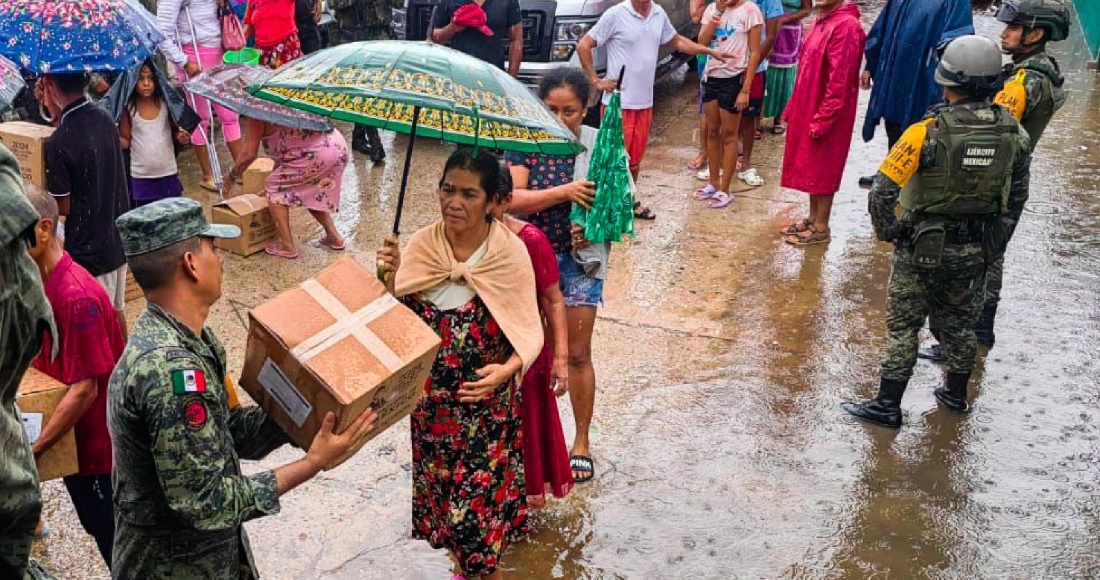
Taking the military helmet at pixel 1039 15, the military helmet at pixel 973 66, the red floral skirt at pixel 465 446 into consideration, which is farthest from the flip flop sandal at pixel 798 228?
the red floral skirt at pixel 465 446

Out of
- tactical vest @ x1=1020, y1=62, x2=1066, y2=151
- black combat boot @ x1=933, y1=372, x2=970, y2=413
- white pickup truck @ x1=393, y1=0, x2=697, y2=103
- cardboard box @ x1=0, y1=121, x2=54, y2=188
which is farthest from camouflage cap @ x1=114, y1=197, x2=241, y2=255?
white pickup truck @ x1=393, y1=0, x2=697, y2=103

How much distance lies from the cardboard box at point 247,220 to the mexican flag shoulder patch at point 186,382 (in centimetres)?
461

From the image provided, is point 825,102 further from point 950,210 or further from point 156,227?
point 156,227

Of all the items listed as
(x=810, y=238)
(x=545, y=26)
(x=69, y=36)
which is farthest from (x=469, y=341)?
(x=545, y=26)

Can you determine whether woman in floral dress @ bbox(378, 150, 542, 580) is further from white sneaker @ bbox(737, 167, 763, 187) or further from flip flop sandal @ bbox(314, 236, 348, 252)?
white sneaker @ bbox(737, 167, 763, 187)

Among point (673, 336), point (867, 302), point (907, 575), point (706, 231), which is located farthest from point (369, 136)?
point (907, 575)

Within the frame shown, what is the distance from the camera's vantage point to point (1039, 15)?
18.6 ft

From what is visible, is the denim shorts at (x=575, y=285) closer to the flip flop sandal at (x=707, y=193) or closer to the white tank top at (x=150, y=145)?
the white tank top at (x=150, y=145)

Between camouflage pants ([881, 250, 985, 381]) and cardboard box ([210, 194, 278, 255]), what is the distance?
13.6 ft

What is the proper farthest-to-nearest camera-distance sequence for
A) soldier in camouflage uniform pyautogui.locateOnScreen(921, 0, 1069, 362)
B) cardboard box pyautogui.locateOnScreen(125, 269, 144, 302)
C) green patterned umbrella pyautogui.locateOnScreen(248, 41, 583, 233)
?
cardboard box pyautogui.locateOnScreen(125, 269, 144, 302) < soldier in camouflage uniform pyautogui.locateOnScreen(921, 0, 1069, 362) < green patterned umbrella pyautogui.locateOnScreen(248, 41, 583, 233)

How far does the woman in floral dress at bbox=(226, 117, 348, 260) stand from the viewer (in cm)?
679

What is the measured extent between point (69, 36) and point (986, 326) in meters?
5.08

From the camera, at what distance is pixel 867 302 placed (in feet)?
21.7

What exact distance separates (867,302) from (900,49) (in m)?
2.00
